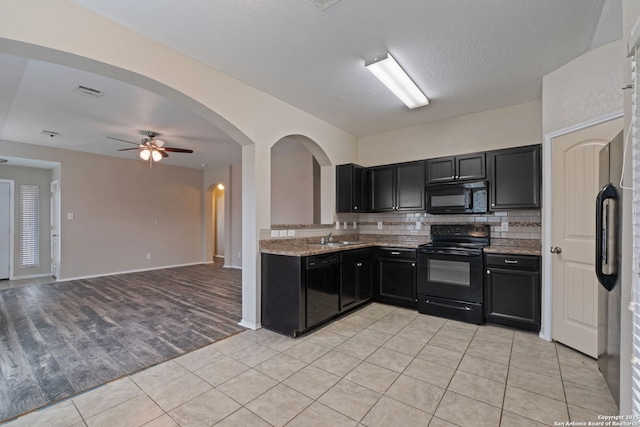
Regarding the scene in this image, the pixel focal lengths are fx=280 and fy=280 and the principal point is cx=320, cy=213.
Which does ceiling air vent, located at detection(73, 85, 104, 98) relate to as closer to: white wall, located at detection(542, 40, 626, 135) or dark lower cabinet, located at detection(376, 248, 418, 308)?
dark lower cabinet, located at detection(376, 248, 418, 308)

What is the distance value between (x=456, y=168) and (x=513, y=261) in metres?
1.34

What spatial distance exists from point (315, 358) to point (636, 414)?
1953 millimetres

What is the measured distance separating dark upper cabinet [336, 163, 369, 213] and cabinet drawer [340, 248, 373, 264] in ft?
2.47

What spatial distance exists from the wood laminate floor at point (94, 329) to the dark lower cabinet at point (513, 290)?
2869 millimetres

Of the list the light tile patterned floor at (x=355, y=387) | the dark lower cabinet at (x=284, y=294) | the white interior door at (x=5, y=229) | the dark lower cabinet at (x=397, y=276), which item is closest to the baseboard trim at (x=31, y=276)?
the white interior door at (x=5, y=229)

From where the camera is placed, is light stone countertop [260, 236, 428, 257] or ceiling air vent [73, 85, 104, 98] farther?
ceiling air vent [73, 85, 104, 98]

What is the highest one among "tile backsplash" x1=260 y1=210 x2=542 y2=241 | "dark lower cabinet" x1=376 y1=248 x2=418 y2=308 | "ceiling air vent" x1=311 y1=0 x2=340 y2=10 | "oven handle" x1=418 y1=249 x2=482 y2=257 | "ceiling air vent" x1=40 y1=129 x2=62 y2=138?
"ceiling air vent" x1=311 y1=0 x2=340 y2=10

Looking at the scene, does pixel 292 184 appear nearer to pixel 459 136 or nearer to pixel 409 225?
pixel 409 225

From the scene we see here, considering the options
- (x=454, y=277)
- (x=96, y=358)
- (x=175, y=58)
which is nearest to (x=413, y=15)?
(x=175, y=58)

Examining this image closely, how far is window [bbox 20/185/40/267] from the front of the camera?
19.6ft

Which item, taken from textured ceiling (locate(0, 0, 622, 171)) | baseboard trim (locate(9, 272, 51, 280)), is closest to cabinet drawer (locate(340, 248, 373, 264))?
textured ceiling (locate(0, 0, 622, 171))

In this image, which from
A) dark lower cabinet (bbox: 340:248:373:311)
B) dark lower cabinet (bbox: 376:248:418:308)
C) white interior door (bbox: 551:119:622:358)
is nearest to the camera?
white interior door (bbox: 551:119:622:358)

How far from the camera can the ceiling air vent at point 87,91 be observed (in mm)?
3086

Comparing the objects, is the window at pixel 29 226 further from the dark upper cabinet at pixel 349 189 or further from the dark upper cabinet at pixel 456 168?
the dark upper cabinet at pixel 456 168
